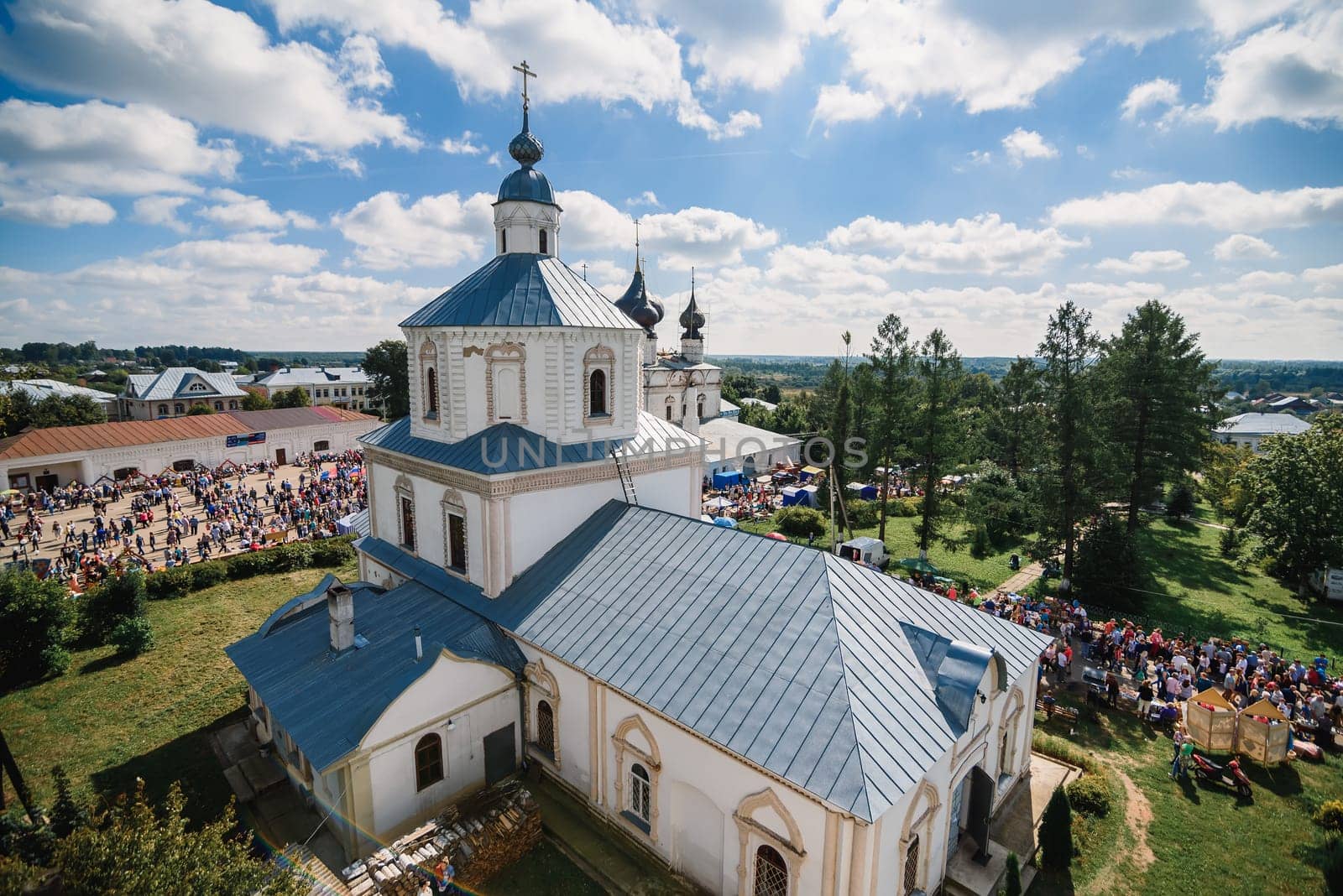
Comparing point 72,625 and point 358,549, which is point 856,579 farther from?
point 72,625

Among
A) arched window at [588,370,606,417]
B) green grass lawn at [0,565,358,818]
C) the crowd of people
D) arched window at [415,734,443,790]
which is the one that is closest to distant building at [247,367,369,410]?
the crowd of people

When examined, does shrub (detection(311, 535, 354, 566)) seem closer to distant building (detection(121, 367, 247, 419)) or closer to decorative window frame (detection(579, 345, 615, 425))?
decorative window frame (detection(579, 345, 615, 425))

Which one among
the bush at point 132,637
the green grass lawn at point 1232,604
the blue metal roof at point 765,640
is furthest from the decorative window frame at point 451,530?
the green grass lawn at point 1232,604

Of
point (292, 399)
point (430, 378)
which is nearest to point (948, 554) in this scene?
point (430, 378)

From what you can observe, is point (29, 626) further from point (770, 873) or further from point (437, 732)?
point (770, 873)

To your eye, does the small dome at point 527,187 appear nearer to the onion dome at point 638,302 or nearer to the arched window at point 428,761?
the arched window at point 428,761

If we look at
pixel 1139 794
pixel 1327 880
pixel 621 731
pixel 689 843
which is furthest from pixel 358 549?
pixel 1327 880

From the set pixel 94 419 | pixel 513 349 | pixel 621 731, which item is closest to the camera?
pixel 621 731
